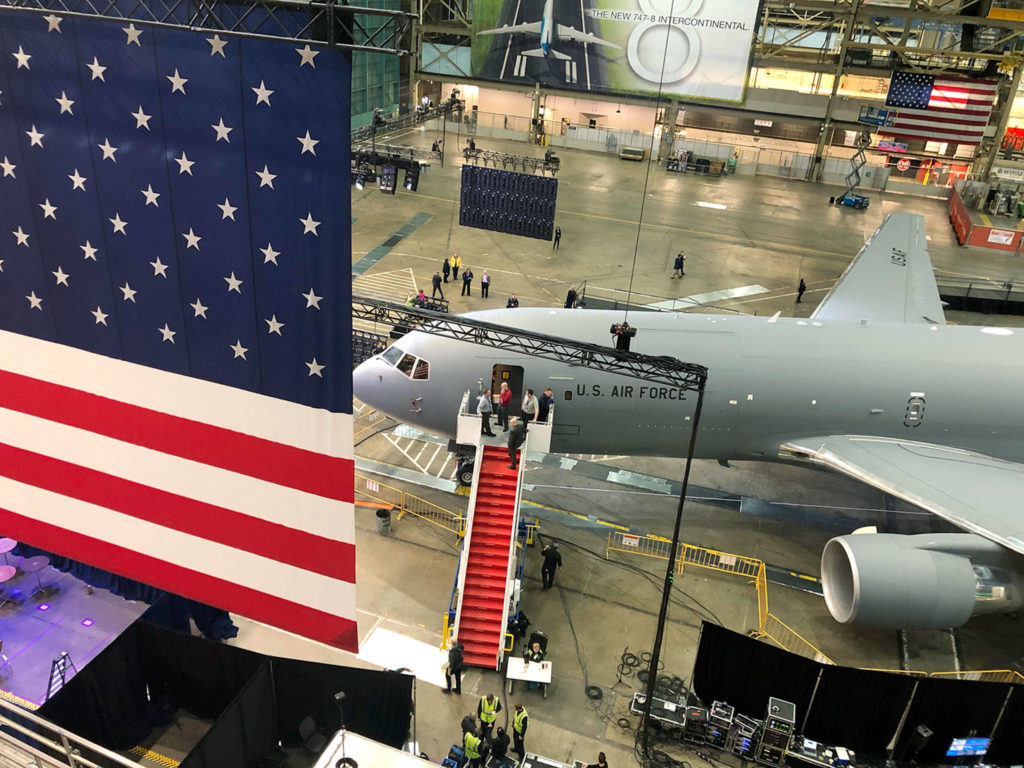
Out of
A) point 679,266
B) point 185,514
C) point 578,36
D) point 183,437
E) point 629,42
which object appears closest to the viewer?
point 183,437

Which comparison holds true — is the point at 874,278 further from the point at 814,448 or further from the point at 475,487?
the point at 475,487

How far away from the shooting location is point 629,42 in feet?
151

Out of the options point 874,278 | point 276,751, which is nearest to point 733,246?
point 874,278

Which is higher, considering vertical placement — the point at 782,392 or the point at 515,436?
the point at 782,392

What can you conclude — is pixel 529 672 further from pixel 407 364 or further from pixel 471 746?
pixel 407 364

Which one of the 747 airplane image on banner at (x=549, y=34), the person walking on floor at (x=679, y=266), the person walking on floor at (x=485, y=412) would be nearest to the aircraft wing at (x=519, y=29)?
the 747 airplane image on banner at (x=549, y=34)

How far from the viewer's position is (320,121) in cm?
867

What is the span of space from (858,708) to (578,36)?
135 ft

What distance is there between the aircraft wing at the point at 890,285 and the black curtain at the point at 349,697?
17610mm

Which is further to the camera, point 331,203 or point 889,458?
point 889,458

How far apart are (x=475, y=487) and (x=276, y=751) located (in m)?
7.23

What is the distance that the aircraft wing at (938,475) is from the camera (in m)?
18.0

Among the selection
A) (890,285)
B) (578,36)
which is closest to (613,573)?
(890,285)

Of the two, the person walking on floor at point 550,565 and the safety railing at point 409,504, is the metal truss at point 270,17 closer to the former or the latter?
the person walking on floor at point 550,565
